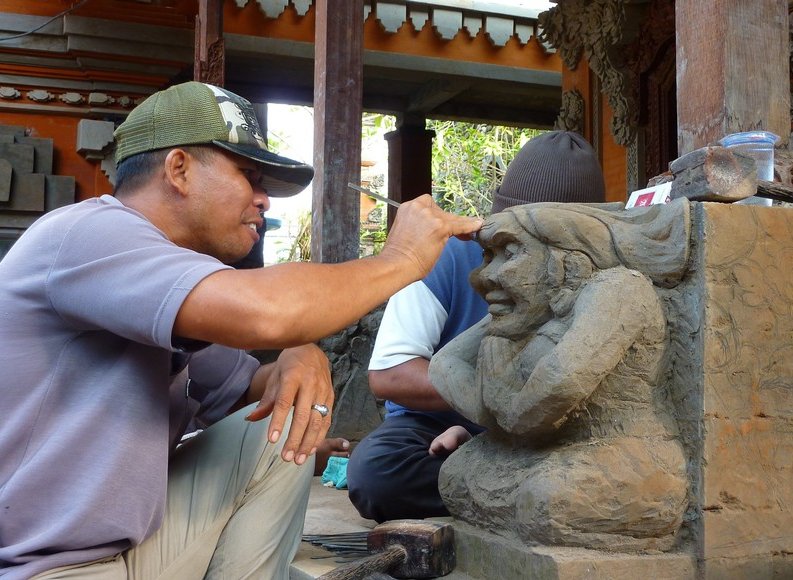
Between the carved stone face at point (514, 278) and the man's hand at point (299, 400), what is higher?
the carved stone face at point (514, 278)

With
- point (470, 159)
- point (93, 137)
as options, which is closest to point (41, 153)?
point (93, 137)

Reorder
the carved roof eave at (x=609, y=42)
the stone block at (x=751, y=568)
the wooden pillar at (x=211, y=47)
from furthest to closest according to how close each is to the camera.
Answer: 1. the carved roof eave at (x=609, y=42)
2. the wooden pillar at (x=211, y=47)
3. the stone block at (x=751, y=568)

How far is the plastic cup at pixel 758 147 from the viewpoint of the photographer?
2.32 meters

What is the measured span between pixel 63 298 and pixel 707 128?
64.0 inches

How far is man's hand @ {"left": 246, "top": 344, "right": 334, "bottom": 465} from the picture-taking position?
180 centimetres

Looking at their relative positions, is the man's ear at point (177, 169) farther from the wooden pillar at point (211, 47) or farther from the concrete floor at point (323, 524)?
the wooden pillar at point (211, 47)

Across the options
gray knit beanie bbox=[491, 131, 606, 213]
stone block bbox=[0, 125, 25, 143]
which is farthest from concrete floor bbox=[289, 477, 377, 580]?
stone block bbox=[0, 125, 25, 143]

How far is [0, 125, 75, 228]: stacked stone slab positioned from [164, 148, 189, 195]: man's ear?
5.99 m

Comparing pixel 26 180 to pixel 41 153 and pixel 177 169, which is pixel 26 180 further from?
pixel 177 169

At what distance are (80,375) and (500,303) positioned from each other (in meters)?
0.98

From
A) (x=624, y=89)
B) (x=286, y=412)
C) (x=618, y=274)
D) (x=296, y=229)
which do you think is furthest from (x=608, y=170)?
(x=296, y=229)

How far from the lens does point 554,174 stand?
8.93 ft

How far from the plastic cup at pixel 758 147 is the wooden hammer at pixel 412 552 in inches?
43.1

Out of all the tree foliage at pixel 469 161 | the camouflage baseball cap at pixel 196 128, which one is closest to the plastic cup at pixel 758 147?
the camouflage baseball cap at pixel 196 128
